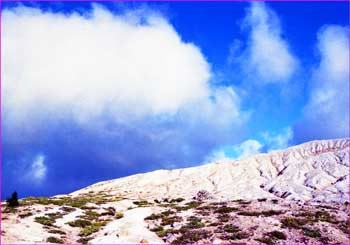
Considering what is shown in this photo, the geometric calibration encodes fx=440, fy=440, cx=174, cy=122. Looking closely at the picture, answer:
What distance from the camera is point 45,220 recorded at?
44.1 m

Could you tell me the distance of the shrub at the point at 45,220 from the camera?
141 feet

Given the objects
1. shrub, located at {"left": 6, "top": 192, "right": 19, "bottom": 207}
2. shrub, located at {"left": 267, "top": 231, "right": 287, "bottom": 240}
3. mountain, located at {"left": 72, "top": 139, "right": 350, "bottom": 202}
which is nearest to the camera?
shrub, located at {"left": 267, "top": 231, "right": 287, "bottom": 240}

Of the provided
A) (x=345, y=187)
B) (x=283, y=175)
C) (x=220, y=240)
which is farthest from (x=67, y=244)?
(x=283, y=175)

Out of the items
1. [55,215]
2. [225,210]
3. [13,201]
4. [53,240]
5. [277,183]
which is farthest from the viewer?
[277,183]

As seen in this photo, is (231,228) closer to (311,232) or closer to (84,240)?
(311,232)

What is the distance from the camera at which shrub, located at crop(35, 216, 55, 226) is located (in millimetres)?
42875

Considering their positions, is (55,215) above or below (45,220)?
above

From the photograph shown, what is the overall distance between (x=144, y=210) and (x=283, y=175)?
14021cm

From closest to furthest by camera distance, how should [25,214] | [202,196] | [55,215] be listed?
[25,214]
[55,215]
[202,196]

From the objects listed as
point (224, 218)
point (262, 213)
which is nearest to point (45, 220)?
point (224, 218)

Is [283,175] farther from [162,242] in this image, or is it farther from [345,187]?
[162,242]

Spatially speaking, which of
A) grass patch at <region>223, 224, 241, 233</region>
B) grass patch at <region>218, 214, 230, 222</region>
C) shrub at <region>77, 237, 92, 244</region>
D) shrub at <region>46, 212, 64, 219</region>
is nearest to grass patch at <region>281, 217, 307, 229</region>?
grass patch at <region>223, 224, 241, 233</region>

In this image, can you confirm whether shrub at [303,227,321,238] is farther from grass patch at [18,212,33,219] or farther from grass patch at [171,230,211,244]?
grass patch at [18,212,33,219]

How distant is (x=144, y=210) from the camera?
1907 inches
